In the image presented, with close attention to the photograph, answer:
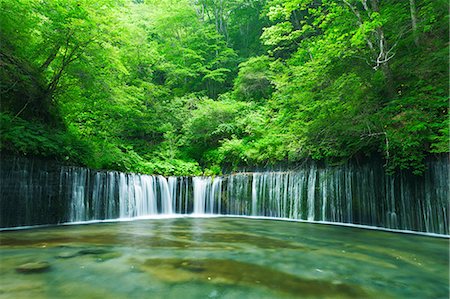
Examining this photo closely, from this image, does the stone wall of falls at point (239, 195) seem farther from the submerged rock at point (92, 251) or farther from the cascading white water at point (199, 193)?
the submerged rock at point (92, 251)

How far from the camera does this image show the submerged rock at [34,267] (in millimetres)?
3348

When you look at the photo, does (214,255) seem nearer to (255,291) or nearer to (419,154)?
(255,291)

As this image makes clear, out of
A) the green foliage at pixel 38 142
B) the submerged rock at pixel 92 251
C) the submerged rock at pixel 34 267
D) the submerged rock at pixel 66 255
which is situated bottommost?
the submerged rock at pixel 92 251

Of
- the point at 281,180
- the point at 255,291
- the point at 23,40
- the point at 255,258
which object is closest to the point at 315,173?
the point at 281,180

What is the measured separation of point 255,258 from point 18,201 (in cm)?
A: 675

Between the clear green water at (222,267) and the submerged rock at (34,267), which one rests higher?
the submerged rock at (34,267)

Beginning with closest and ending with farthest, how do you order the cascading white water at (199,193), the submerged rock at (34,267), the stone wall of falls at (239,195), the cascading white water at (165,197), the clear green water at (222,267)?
the clear green water at (222,267), the submerged rock at (34,267), the stone wall of falls at (239,195), the cascading white water at (165,197), the cascading white water at (199,193)

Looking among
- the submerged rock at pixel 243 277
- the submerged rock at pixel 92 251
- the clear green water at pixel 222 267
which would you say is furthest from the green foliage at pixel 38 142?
the submerged rock at pixel 243 277

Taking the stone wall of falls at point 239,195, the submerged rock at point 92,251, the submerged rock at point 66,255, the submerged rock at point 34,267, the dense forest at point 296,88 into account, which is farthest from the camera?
the stone wall of falls at point 239,195

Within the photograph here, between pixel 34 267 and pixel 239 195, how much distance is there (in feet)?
28.7

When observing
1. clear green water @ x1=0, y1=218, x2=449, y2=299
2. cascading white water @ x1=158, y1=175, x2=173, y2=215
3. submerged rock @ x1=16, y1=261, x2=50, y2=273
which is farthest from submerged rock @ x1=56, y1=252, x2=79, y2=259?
cascading white water @ x1=158, y1=175, x2=173, y2=215

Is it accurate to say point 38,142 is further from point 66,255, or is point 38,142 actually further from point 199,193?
point 199,193

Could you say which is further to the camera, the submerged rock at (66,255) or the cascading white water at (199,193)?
the cascading white water at (199,193)

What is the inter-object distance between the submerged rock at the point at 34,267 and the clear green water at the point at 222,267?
0.05m
